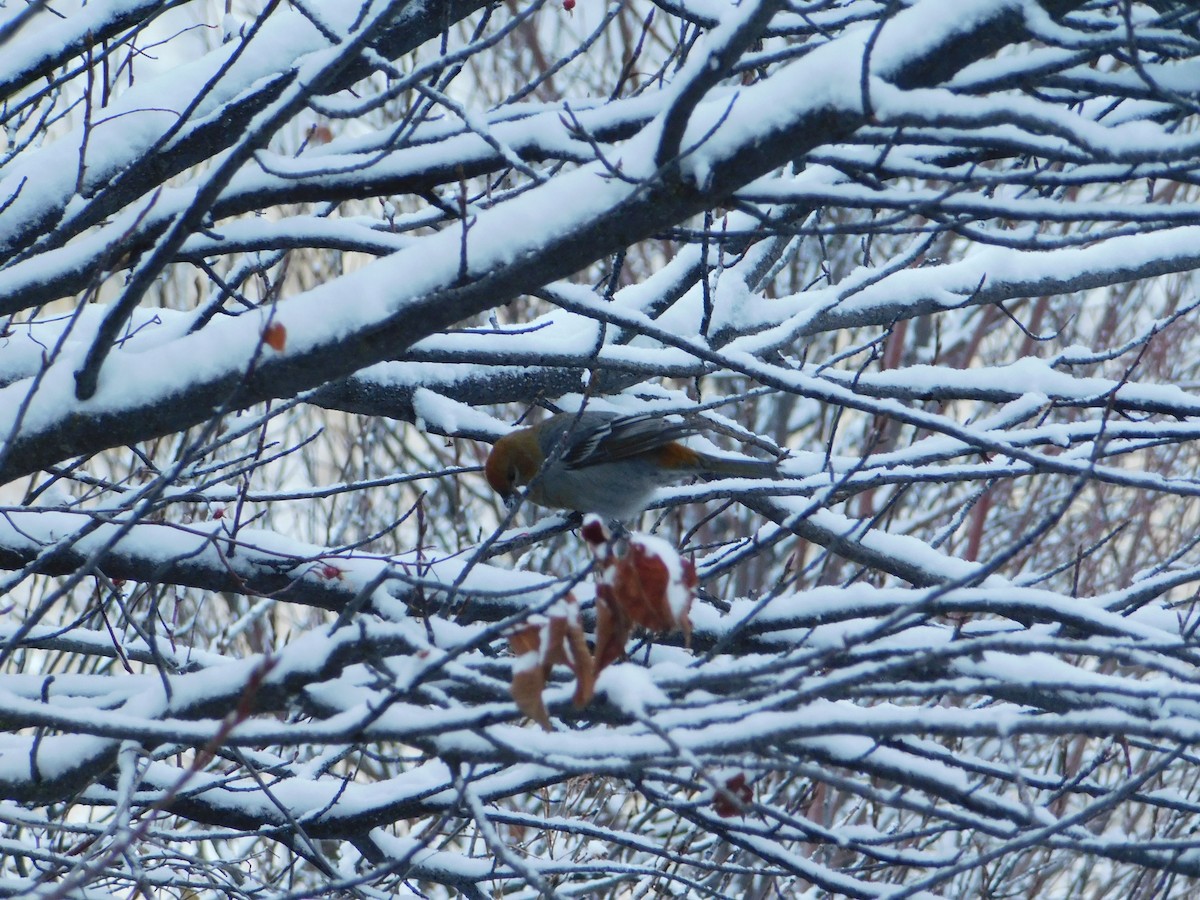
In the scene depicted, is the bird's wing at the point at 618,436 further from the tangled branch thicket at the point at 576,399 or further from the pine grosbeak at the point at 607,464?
the tangled branch thicket at the point at 576,399

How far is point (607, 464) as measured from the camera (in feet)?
21.4

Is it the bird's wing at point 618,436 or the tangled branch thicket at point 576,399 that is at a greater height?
the bird's wing at point 618,436

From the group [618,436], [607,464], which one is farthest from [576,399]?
[607,464]

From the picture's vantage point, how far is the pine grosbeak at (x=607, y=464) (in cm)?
639

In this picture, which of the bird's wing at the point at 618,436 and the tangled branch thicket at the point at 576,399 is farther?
the bird's wing at the point at 618,436

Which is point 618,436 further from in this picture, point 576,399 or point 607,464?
point 576,399

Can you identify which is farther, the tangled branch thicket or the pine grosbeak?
the pine grosbeak

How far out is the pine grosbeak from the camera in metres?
6.39

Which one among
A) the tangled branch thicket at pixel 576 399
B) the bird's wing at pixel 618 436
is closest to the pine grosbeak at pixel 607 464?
the bird's wing at pixel 618 436

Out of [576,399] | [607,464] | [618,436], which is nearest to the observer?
[576,399]

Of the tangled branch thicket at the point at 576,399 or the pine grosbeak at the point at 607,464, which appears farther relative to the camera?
the pine grosbeak at the point at 607,464

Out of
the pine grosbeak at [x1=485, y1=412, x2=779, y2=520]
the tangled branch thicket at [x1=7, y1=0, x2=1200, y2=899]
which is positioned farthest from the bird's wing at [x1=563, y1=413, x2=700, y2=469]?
the tangled branch thicket at [x1=7, y1=0, x2=1200, y2=899]

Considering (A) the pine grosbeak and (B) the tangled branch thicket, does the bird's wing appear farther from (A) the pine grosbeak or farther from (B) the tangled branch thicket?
(B) the tangled branch thicket

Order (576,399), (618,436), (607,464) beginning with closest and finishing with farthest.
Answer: (576,399)
(618,436)
(607,464)
